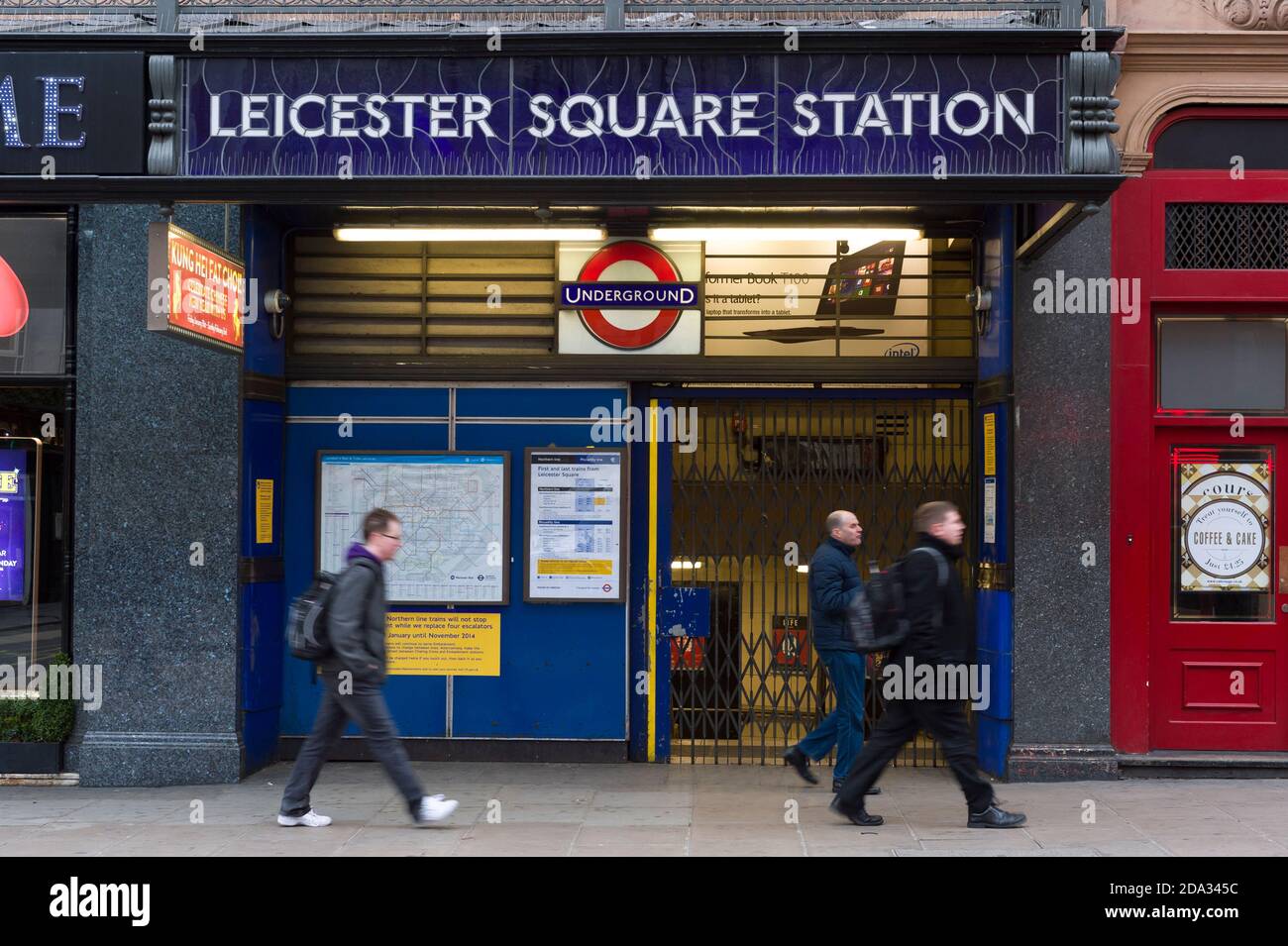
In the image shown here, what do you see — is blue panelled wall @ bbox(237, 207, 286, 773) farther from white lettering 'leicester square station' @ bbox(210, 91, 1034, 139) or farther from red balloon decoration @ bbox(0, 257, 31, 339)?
white lettering 'leicester square station' @ bbox(210, 91, 1034, 139)

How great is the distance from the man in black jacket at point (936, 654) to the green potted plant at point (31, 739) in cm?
537

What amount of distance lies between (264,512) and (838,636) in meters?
4.11

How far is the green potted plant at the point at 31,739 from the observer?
9453mm

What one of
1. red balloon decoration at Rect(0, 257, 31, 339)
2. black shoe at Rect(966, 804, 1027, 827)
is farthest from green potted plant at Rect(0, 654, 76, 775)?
black shoe at Rect(966, 804, 1027, 827)

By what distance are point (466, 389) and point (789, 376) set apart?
2.33 m

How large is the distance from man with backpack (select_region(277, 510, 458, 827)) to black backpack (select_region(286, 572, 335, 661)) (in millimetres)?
→ 33

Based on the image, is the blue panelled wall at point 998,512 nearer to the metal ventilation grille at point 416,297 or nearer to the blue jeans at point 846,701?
the blue jeans at point 846,701

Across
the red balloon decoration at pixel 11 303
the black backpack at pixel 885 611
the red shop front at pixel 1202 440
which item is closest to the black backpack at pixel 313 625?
the black backpack at pixel 885 611

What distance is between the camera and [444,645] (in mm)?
10055

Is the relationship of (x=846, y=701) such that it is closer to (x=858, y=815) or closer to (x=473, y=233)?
(x=858, y=815)

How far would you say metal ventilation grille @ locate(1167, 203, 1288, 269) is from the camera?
9445mm

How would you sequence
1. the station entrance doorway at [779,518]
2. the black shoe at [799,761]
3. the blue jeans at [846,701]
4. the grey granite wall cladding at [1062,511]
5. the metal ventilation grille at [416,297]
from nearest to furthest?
the blue jeans at [846,701] < the black shoe at [799,761] < the grey granite wall cladding at [1062,511] < the station entrance doorway at [779,518] < the metal ventilation grille at [416,297]

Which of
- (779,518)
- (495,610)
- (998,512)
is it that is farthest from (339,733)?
(998,512)

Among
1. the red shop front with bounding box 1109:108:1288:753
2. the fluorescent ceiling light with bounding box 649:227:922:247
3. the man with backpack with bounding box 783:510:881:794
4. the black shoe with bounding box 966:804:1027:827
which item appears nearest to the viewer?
the black shoe with bounding box 966:804:1027:827
